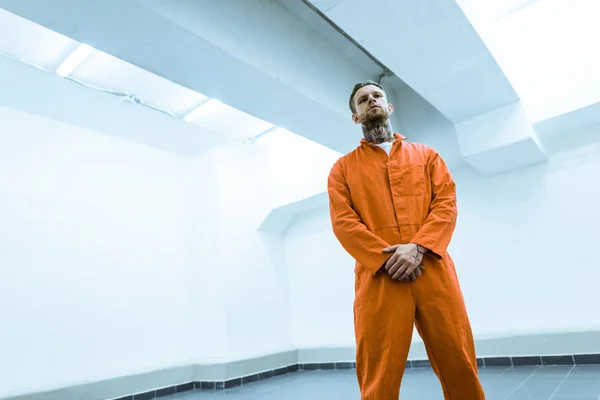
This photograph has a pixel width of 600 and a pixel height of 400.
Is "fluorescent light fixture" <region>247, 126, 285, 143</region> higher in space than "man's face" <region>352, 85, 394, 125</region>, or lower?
higher

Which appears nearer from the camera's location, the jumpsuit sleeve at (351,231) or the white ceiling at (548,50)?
the jumpsuit sleeve at (351,231)

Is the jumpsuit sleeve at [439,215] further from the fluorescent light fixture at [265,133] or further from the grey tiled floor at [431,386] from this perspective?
the fluorescent light fixture at [265,133]

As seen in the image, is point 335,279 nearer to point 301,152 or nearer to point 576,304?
point 301,152

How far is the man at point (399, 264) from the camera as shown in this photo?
1345mm

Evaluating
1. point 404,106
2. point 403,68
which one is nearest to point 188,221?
point 404,106

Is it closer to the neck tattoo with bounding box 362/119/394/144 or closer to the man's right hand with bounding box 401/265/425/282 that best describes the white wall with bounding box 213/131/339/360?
the neck tattoo with bounding box 362/119/394/144

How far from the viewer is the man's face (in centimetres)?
171

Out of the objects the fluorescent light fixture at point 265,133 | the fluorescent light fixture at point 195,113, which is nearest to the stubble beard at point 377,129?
the fluorescent light fixture at point 195,113

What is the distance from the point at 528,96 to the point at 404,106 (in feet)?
3.74

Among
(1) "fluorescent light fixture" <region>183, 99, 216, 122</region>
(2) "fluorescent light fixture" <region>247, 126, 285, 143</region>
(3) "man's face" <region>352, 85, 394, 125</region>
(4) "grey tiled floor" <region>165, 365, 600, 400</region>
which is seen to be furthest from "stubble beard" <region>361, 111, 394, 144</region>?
(2) "fluorescent light fixture" <region>247, 126, 285, 143</region>

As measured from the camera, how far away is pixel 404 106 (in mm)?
4188

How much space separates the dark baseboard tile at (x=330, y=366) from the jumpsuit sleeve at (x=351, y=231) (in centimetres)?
290

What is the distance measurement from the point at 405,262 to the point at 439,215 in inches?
11.0

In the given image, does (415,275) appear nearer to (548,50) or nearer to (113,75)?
(548,50)
